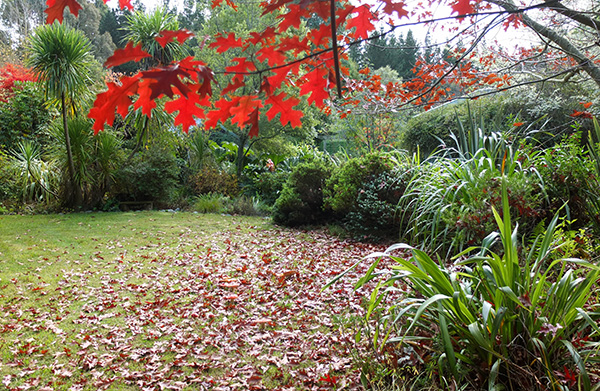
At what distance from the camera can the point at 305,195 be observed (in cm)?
700

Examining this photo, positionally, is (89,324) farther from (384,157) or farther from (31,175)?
(31,175)

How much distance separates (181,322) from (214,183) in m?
7.27

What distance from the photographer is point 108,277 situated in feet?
13.8

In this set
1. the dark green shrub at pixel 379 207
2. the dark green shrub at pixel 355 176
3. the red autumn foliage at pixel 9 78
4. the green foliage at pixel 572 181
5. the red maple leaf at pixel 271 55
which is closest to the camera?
the red maple leaf at pixel 271 55

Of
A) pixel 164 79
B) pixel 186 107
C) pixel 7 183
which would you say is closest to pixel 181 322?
pixel 186 107

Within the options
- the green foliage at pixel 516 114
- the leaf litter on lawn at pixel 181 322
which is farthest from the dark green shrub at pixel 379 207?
the green foliage at pixel 516 114

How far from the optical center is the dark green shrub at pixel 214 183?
33.3 ft

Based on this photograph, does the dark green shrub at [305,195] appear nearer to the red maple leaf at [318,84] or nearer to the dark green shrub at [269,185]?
the dark green shrub at [269,185]

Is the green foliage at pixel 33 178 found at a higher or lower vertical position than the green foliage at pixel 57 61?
lower

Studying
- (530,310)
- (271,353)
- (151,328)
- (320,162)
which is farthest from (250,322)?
(320,162)

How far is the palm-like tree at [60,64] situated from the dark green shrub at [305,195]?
191 inches

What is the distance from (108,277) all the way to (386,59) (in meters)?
25.3

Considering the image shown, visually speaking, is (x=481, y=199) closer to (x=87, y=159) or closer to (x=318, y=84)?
(x=318, y=84)

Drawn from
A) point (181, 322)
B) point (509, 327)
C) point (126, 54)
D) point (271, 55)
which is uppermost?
point (271, 55)
